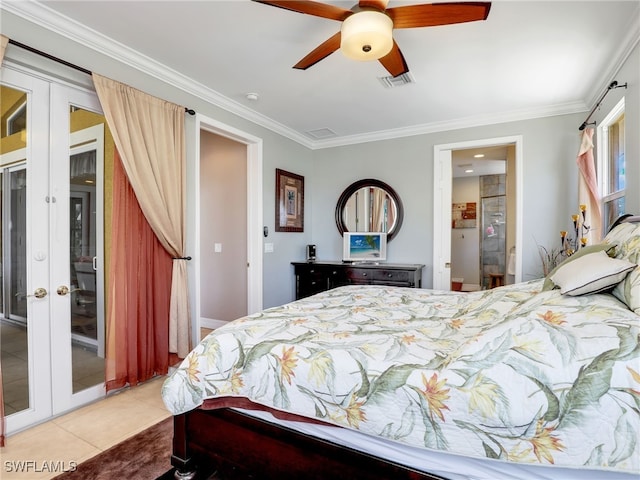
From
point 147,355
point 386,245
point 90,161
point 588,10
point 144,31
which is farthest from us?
Answer: point 386,245

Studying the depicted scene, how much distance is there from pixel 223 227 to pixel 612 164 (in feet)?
13.9

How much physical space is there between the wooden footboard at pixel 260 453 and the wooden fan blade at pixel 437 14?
202 cm

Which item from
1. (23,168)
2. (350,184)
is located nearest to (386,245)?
(350,184)

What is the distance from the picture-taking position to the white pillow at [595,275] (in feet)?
3.94

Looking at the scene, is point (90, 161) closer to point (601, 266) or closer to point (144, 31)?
point (144, 31)

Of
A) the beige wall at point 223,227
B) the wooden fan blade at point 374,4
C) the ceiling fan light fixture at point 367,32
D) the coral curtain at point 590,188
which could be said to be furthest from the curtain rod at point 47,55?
the coral curtain at point 590,188

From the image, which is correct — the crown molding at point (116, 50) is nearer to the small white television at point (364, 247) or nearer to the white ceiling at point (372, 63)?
the white ceiling at point (372, 63)

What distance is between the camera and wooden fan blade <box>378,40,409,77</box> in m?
2.08

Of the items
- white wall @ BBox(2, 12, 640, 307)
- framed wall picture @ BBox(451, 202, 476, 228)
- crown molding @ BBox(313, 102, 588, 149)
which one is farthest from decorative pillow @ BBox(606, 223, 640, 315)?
framed wall picture @ BBox(451, 202, 476, 228)

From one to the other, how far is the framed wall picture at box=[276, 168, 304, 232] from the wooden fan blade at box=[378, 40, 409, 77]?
7.09ft

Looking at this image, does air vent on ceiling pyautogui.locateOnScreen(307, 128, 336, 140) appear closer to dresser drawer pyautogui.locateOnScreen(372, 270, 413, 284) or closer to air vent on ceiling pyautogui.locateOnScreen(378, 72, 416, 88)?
air vent on ceiling pyautogui.locateOnScreen(378, 72, 416, 88)

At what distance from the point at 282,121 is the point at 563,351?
145 inches

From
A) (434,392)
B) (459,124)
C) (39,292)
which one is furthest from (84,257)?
(459,124)

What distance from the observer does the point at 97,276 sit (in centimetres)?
248
